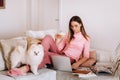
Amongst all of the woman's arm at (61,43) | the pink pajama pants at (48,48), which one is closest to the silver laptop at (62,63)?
the pink pajama pants at (48,48)

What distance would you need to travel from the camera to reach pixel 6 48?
2828mm

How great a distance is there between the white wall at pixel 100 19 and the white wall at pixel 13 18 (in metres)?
0.97

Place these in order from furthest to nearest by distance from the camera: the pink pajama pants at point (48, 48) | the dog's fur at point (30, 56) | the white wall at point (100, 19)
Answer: the white wall at point (100, 19) < the pink pajama pants at point (48, 48) < the dog's fur at point (30, 56)

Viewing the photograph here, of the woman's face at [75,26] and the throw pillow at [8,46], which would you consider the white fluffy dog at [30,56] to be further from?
the woman's face at [75,26]

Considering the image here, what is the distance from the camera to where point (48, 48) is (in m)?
3.14

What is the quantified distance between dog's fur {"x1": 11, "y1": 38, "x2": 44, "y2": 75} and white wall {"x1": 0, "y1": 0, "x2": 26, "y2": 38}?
5.76 feet

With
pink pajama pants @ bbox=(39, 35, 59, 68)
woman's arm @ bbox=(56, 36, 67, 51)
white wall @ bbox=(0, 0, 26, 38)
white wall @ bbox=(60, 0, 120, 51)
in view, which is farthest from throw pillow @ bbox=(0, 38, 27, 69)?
white wall @ bbox=(0, 0, 26, 38)

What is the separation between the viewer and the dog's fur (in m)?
2.68

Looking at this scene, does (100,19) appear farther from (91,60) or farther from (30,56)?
(30,56)

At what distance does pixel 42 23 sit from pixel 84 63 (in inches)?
74.1

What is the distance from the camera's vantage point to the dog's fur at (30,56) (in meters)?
2.68

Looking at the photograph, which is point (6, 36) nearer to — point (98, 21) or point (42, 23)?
point (42, 23)

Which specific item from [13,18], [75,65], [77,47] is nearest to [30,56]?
[75,65]

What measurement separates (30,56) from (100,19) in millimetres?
1599
